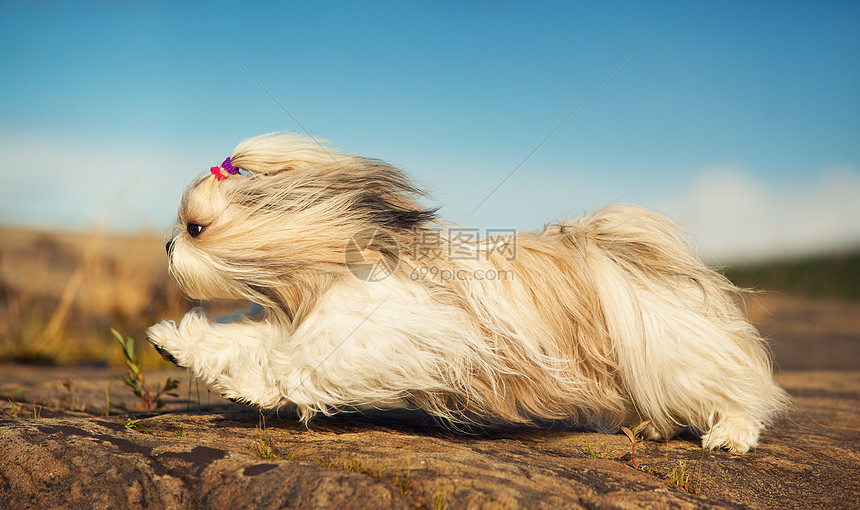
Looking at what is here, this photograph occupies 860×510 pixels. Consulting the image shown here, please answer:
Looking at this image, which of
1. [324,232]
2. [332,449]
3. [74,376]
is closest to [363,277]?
[324,232]

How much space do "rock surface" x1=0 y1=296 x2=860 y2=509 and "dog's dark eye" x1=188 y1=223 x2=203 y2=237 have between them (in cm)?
88

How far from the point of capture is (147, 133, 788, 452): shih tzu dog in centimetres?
260

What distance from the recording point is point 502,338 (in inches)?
108

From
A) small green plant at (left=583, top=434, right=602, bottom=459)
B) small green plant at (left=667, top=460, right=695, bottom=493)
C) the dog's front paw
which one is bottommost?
small green plant at (left=583, top=434, right=602, bottom=459)

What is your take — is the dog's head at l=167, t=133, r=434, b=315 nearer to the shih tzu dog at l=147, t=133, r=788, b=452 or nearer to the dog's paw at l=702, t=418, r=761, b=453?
the shih tzu dog at l=147, t=133, r=788, b=452

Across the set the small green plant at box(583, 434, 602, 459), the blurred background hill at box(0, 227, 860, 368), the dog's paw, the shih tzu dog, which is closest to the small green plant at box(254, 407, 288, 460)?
the shih tzu dog

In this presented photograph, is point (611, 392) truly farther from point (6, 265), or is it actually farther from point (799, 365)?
point (6, 265)

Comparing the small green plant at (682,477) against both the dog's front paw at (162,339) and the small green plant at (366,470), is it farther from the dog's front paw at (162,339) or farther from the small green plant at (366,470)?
the dog's front paw at (162,339)

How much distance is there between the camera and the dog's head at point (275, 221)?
2.71m

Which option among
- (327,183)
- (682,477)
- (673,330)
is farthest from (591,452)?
(327,183)

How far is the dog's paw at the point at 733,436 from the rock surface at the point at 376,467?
0.22ft

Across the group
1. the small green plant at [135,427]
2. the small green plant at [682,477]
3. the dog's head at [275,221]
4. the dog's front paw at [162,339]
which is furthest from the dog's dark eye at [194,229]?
the small green plant at [682,477]

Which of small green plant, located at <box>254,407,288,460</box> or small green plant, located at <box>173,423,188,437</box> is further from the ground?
small green plant, located at <box>254,407,288,460</box>

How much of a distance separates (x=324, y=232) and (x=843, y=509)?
2399 mm
